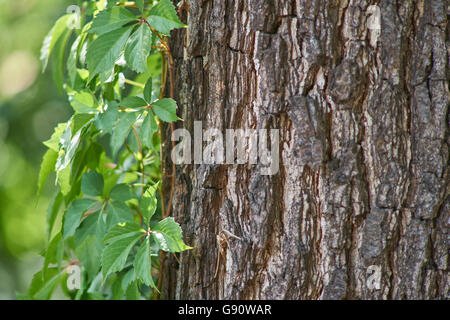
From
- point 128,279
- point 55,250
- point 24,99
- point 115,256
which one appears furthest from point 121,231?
point 24,99

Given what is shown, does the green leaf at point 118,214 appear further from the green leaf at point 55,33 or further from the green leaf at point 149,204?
the green leaf at point 55,33

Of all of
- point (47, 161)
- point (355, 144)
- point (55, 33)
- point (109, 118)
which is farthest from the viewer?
point (55, 33)

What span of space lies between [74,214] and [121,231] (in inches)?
6.9

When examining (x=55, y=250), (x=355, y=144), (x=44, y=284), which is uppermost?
(x=355, y=144)

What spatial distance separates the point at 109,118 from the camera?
2.72 feet

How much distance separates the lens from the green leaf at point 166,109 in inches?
30.3

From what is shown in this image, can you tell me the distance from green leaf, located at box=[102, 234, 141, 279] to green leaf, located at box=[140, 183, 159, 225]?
0.20 ft

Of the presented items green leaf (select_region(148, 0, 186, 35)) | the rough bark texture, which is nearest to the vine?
green leaf (select_region(148, 0, 186, 35))

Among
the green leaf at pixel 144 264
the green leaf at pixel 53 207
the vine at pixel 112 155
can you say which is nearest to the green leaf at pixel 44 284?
the vine at pixel 112 155

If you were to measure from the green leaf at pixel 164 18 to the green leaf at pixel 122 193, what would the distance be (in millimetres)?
365

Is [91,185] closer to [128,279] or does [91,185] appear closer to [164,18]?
[128,279]

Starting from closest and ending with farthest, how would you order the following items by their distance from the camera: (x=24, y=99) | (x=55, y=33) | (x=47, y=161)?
(x=47, y=161) < (x=55, y=33) < (x=24, y=99)

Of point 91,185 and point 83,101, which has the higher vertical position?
point 83,101

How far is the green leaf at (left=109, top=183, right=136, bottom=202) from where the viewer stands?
0.91 metres
